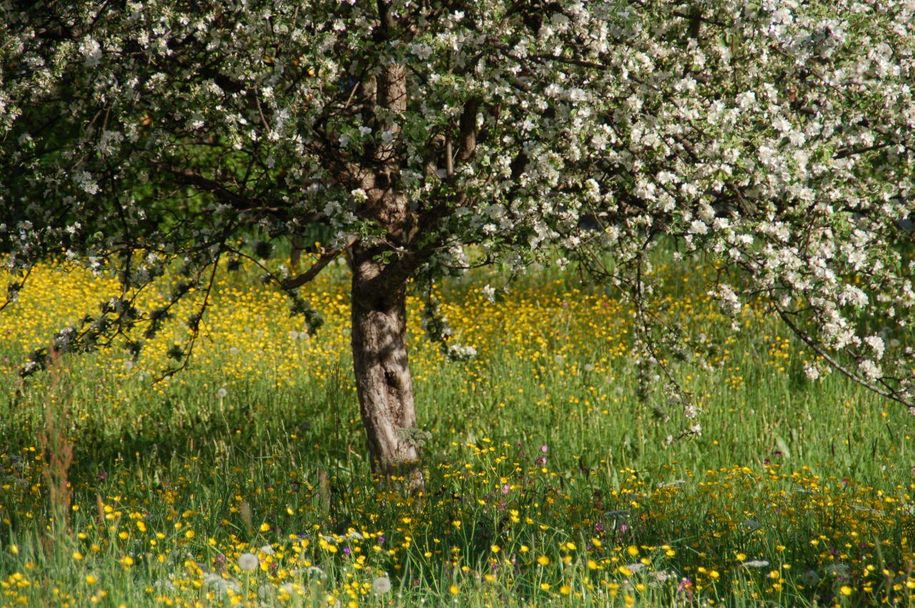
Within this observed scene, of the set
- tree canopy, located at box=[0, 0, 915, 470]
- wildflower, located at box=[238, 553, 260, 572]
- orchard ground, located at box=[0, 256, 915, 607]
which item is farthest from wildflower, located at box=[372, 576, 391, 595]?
tree canopy, located at box=[0, 0, 915, 470]

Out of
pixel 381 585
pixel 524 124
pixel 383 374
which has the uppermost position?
pixel 524 124

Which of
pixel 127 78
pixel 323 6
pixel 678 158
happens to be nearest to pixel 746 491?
pixel 678 158

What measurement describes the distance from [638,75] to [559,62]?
0.37m

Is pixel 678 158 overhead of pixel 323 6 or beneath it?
beneath

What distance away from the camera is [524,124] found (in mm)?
4758

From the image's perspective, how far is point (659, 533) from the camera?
5410mm

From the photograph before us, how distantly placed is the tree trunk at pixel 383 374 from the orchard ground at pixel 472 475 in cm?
24

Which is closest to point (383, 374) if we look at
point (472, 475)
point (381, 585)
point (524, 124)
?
point (472, 475)

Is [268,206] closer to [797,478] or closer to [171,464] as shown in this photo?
[171,464]

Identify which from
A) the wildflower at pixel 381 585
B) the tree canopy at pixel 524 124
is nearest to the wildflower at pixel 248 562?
the wildflower at pixel 381 585

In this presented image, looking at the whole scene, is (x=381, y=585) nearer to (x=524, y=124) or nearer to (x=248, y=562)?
(x=248, y=562)

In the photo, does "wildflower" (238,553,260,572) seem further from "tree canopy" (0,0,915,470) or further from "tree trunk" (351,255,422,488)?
"tree trunk" (351,255,422,488)

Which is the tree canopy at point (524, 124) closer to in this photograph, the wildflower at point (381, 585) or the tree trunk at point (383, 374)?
the tree trunk at point (383, 374)

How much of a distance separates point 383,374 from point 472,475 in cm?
87
